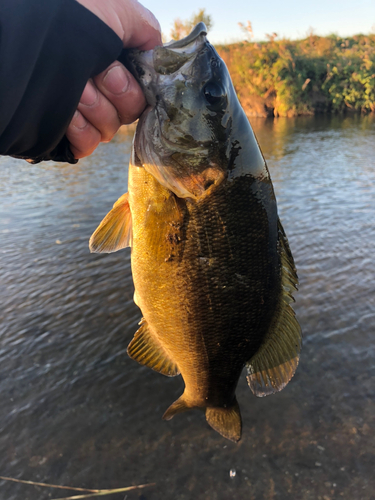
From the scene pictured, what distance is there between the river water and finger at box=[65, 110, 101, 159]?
9.81 feet

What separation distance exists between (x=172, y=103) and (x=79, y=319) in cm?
446

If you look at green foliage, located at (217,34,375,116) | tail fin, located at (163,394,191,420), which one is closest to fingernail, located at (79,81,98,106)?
tail fin, located at (163,394,191,420)

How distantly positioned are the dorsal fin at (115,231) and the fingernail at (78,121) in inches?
20.5

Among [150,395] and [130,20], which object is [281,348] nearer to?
[130,20]

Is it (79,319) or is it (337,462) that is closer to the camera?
(337,462)

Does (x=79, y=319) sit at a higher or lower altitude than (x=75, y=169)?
lower

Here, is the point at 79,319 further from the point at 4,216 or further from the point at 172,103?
the point at 4,216

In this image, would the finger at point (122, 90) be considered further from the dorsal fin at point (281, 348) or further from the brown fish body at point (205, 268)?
the dorsal fin at point (281, 348)

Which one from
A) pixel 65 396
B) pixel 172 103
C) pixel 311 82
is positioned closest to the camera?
pixel 172 103

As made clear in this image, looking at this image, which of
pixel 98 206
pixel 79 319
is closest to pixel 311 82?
pixel 98 206

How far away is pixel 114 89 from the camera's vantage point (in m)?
1.47

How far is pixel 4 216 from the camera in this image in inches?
375

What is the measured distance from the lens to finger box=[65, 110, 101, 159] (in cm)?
156

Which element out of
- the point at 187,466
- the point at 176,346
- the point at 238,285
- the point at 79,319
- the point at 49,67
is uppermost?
the point at 49,67
